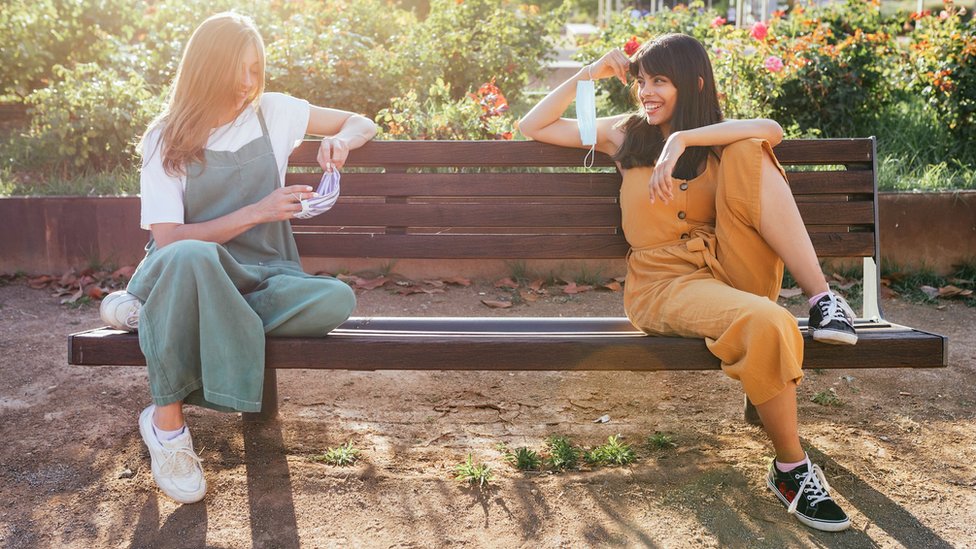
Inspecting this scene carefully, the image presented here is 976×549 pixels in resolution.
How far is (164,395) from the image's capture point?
2.80 meters

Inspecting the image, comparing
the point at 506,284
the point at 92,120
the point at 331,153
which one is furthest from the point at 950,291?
the point at 92,120

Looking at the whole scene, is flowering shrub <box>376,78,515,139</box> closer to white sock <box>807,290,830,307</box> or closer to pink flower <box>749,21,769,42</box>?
pink flower <box>749,21,769,42</box>

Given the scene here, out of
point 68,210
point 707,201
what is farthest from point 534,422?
point 68,210

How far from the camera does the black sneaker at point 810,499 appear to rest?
274 cm

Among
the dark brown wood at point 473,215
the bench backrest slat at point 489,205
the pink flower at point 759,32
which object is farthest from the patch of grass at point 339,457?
the pink flower at point 759,32

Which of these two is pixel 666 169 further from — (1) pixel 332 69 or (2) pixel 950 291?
(1) pixel 332 69

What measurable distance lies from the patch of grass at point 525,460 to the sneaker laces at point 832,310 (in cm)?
106

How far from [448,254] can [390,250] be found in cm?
24

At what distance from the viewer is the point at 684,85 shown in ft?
10.6

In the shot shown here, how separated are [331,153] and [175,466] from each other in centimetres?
123

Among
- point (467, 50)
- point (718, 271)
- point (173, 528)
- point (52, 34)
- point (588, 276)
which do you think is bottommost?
point (173, 528)

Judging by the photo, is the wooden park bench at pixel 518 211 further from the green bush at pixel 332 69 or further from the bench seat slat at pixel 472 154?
the green bush at pixel 332 69

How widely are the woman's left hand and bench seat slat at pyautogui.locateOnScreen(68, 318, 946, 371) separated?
29.6 inches

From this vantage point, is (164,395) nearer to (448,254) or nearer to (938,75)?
(448,254)
